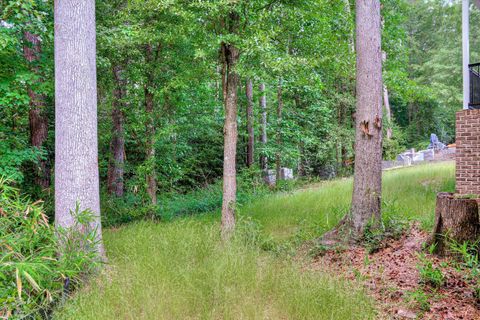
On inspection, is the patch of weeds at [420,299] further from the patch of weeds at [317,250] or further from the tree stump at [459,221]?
the patch of weeds at [317,250]

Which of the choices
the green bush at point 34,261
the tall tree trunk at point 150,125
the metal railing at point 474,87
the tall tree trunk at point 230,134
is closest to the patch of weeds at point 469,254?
the tall tree trunk at point 230,134

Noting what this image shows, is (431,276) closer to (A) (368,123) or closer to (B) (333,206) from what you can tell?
(A) (368,123)

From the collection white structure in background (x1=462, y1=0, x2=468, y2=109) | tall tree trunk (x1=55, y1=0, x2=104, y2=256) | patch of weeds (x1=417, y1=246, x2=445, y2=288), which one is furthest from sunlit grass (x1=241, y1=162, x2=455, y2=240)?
tall tree trunk (x1=55, y1=0, x2=104, y2=256)

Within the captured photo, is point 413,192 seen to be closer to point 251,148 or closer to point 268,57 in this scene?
point 268,57

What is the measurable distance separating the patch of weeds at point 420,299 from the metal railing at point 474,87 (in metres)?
5.27

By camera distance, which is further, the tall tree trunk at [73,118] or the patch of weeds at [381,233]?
the patch of weeds at [381,233]

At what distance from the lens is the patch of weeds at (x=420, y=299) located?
2842 mm

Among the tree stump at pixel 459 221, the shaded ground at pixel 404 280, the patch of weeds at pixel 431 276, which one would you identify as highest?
the tree stump at pixel 459 221

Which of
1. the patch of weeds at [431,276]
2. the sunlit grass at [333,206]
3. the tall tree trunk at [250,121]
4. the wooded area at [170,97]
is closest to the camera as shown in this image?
the patch of weeds at [431,276]

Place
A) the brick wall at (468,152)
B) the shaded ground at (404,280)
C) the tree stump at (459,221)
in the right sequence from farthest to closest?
the brick wall at (468,152) → the tree stump at (459,221) → the shaded ground at (404,280)

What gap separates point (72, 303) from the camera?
2.86 m

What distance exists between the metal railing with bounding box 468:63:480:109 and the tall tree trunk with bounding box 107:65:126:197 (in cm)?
705

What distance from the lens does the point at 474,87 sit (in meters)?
6.83

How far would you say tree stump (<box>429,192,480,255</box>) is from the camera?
356cm
